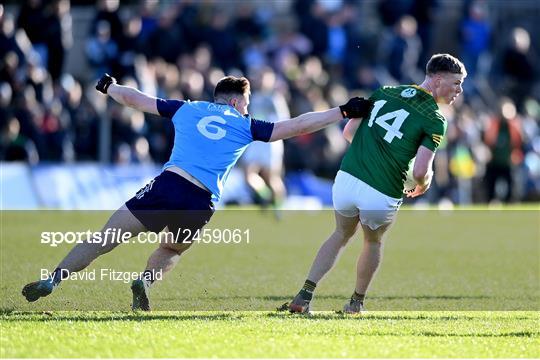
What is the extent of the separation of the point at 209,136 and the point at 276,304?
5.48 feet

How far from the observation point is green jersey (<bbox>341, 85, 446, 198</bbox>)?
364 inches

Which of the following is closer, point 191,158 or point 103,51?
point 191,158

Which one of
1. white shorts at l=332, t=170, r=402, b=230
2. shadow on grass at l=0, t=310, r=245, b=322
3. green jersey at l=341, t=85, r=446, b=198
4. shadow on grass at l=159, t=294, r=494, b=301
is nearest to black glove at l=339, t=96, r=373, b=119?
green jersey at l=341, t=85, r=446, b=198

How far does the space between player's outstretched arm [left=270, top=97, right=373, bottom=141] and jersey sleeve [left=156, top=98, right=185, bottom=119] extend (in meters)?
0.79

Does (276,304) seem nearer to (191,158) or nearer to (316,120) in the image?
(191,158)

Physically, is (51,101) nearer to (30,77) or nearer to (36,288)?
(30,77)

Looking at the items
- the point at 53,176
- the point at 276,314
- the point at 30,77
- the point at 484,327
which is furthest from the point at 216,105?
the point at 30,77

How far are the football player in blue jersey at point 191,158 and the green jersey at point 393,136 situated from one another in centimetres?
17

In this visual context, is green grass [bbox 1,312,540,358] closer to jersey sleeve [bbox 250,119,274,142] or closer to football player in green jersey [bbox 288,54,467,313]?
football player in green jersey [bbox 288,54,467,313]

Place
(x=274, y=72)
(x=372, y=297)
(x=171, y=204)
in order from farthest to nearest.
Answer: (x=274, y=72)
(x=372, y=297)
(x=171, y=204)

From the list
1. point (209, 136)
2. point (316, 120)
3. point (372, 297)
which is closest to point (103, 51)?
point (372, 297)

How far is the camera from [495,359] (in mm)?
7516

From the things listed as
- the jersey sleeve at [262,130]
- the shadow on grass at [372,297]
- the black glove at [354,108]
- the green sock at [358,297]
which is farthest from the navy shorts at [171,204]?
the green sock at [358,297]

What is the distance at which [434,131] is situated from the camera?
916 centimetres
